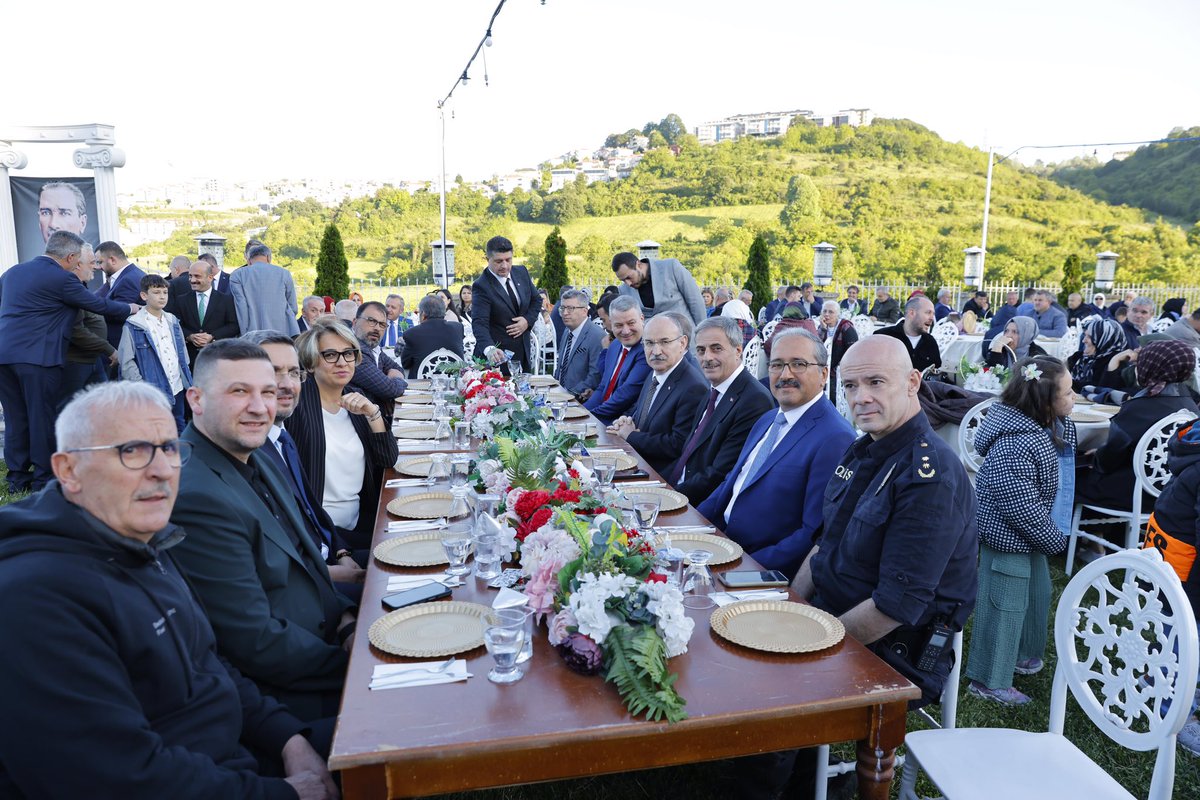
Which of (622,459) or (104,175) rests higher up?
(104,175)

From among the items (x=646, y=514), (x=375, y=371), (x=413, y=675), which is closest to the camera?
(x=413, y=675)

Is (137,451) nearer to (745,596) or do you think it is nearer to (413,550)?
(413,550)

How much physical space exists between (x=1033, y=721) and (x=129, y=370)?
271 inches

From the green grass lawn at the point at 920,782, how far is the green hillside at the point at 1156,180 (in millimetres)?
45784

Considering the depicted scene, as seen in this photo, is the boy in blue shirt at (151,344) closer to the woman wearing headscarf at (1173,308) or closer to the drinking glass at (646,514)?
the drinking glass at (646,514)

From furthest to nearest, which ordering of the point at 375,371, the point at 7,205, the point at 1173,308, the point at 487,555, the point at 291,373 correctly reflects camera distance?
the point at 1173,308, the point at 7,205, the point at 375,371, the point at 291,373, the point at 487,555

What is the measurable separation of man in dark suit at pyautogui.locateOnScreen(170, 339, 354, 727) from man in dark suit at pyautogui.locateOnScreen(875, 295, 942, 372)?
5929 millimetres

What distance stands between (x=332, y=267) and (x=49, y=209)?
15.8ft

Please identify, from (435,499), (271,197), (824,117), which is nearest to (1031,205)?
(824,117)

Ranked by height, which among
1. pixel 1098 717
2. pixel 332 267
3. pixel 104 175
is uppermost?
pixel 104 175

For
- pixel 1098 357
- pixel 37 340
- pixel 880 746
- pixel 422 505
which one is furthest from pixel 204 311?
pixel 1098 357

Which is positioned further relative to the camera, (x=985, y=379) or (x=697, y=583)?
(x=985, y=379)

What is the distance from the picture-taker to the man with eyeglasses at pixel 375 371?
14.7 ft

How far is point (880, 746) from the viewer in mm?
1609
